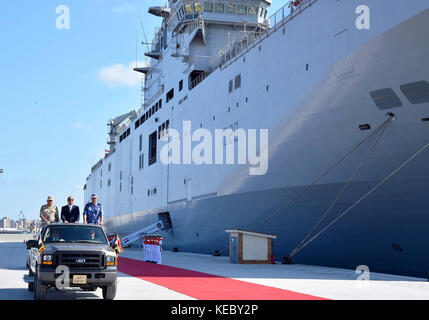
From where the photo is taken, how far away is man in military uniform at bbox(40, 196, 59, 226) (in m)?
12.0

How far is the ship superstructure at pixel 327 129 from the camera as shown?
13211 mm

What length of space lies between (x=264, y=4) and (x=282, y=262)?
18.7m

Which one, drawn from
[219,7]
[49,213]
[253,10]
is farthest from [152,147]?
[49,213]

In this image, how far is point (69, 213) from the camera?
11.6 meters

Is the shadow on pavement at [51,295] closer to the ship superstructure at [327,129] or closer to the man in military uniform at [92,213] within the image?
the man in military uniform at [92,213]

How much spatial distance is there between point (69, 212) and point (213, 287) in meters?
3.75

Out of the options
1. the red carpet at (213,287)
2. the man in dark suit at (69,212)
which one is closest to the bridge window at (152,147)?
the red carpet at (213,287)

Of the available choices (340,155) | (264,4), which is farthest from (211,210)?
(264,4)

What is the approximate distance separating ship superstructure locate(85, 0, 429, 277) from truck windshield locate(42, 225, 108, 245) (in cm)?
828

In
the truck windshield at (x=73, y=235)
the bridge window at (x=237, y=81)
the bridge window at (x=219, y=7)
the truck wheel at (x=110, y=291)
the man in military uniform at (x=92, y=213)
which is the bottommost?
the truck wheel at (x=110, y=291)

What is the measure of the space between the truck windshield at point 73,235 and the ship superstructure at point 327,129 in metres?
8.28

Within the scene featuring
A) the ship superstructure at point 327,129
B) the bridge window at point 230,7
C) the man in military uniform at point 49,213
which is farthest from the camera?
the bridge window at point 230,7

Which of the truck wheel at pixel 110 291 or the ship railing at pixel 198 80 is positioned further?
the ship railing at pixel 198 80
